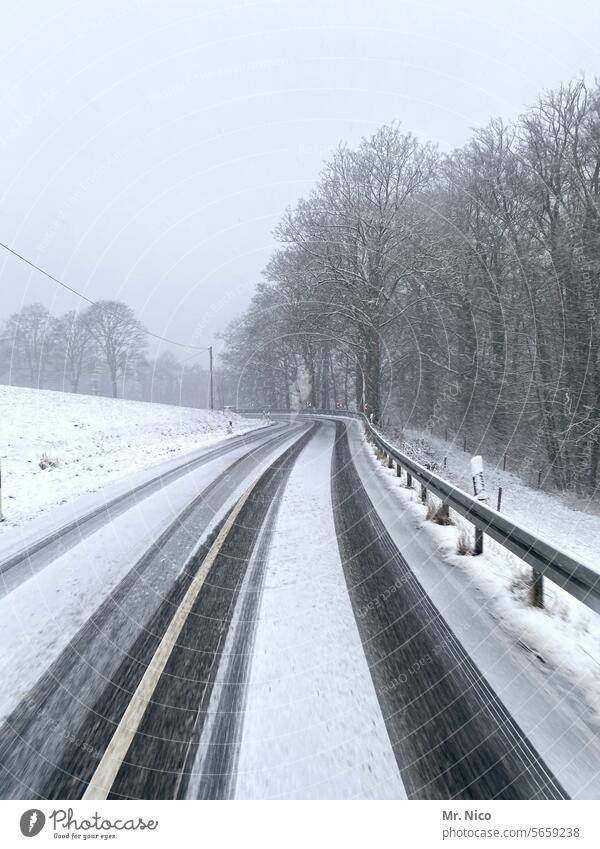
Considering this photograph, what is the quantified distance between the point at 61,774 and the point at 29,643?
1521mm

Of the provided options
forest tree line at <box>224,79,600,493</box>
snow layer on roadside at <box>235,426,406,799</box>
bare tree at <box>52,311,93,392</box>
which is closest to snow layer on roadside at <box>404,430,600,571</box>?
forest tree line at <box>224,79,600,493</box>

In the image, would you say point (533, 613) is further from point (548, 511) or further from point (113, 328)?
point (113, 328)

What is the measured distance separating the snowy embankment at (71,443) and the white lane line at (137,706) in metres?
4.78

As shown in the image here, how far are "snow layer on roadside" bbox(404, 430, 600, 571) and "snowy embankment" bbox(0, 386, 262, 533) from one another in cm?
1079

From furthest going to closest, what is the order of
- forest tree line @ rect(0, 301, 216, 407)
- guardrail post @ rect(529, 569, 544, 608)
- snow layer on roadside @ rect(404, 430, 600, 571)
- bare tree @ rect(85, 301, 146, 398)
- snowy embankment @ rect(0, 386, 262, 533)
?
forest tree line @ rect(0, 301, 216, 407), bare tree @ rect(85, 301, 146, 398), snow layer on roadside @ rect(404, 430, 600, 571), snowy embankment @ rect(0, 386, 262, 533), guardrail post @ rect(529, 569, 544, 608)

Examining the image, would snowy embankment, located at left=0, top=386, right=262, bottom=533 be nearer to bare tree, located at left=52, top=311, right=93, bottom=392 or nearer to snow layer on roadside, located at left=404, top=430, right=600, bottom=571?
snow layer on roadside, located at left=404, top=430, right=600, bottom=571

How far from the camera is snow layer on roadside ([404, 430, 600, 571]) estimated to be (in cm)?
935

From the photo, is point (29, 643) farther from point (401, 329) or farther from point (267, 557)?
point (401, 329)

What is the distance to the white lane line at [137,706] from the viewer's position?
6.44ft

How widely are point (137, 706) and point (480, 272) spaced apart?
2048 cm

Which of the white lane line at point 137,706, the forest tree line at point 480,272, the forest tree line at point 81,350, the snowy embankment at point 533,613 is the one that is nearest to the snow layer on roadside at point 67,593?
the white lane line at point 137,706

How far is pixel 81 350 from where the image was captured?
46.6 meters

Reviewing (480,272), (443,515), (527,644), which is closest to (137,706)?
(527,644)
